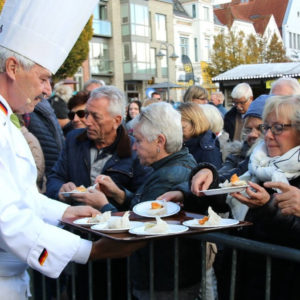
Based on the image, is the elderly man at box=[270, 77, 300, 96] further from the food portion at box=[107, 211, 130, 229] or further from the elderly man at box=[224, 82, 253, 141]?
the elderly man at box=[224, 82, 253, 141]

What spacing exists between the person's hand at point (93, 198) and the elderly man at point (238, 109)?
12.5ft

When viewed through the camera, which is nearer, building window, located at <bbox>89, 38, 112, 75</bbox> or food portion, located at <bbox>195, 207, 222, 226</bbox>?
food portion, located at <bbox>195, 207, 222, 226</bbox>

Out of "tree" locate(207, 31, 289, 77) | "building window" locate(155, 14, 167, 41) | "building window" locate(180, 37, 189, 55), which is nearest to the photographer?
"tree" locate(207, 31, 289, 77)

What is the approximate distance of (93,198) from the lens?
9.91ft

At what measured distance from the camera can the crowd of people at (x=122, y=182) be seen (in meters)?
2.03

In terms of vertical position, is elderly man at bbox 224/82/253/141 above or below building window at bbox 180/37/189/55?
below

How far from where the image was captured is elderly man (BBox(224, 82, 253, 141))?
21.2ft

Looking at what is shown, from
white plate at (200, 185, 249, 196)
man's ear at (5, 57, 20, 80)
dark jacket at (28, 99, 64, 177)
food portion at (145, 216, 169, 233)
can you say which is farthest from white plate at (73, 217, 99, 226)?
dark jacket at (28, 99, 64, 177)

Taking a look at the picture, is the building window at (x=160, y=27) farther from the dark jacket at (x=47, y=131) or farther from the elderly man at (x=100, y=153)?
the elderly man at (x=100, y=153)

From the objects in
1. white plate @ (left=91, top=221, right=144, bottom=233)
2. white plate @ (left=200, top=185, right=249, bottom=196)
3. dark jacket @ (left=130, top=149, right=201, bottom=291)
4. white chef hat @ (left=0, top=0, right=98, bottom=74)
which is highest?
white chef hat @ (left=0, top=0, right=98, bottom=74)

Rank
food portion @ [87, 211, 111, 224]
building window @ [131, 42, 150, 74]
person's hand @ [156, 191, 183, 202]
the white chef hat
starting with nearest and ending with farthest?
1. food portion @ [87, 211, 111, 224]
2. the white chef hat
3. person's hand @ [156, 191, 183, 202]
4. building window @ [131, 42, 150, 74]

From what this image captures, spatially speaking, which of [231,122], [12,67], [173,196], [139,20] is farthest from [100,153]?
[139,20]

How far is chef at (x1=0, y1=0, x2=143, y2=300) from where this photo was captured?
1.96m

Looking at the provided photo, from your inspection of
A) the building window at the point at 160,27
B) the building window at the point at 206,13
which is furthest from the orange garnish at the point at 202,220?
the building window at the point at 206,13
